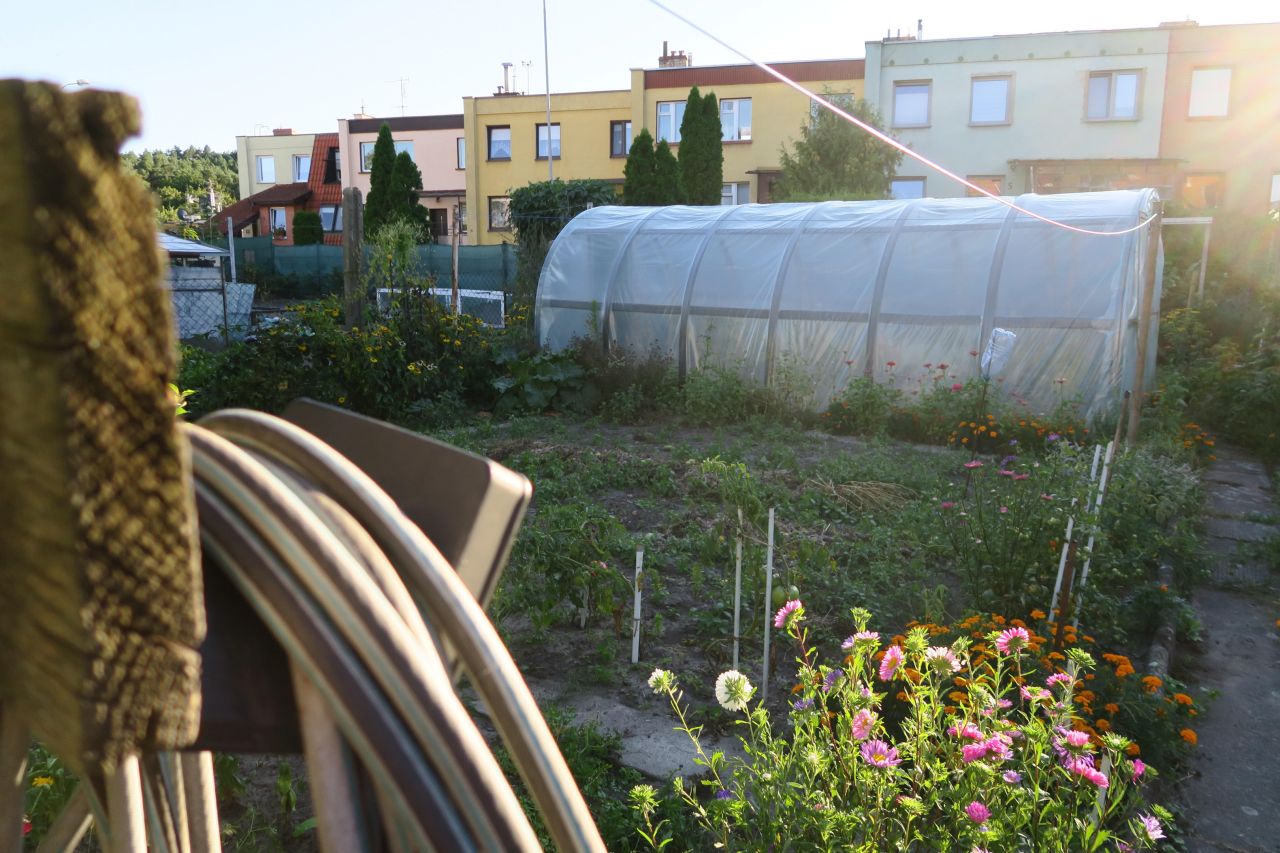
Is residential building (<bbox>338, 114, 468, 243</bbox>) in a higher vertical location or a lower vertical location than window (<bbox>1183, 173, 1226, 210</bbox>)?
higher

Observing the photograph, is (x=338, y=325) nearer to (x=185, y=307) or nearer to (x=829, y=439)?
(x=829, y=439)

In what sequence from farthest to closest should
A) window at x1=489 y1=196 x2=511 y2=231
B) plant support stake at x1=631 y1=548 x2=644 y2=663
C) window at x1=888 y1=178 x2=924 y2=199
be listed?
window at x1=489 y1=196 x2=511 y2=231 → window at x1=888 y1=178 x2=924 y2=199 → plant support stake at x1=631 y1=548 x2=644 y2=663

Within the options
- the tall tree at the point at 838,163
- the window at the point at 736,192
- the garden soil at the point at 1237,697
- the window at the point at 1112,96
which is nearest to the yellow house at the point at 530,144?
the window at the point at 736,192

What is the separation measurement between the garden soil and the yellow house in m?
27.0

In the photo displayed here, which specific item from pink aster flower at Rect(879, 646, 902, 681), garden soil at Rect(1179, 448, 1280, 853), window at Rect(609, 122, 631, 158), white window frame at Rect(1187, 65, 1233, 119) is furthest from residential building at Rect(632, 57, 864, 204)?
pink aster flower at Rect(879, 646, 902, 681)

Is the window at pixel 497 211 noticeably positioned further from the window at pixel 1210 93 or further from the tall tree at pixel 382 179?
the window at pixel 1210 93

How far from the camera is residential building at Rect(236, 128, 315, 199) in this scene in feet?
153

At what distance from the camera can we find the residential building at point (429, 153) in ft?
120

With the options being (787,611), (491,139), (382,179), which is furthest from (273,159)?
(787,611)

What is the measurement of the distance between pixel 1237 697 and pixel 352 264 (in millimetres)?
8198

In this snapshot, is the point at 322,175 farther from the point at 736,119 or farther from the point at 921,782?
the point at 921,782

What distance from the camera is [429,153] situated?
3712 centimetres

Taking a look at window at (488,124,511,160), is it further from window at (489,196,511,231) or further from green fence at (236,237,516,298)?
green fence at (236,237,516,298)

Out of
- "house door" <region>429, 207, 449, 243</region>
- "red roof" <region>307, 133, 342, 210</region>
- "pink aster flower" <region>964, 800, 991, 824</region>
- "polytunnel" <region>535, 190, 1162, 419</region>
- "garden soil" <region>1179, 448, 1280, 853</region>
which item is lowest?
"garden soil" <region>1179, 448, 1280, 853</region>
